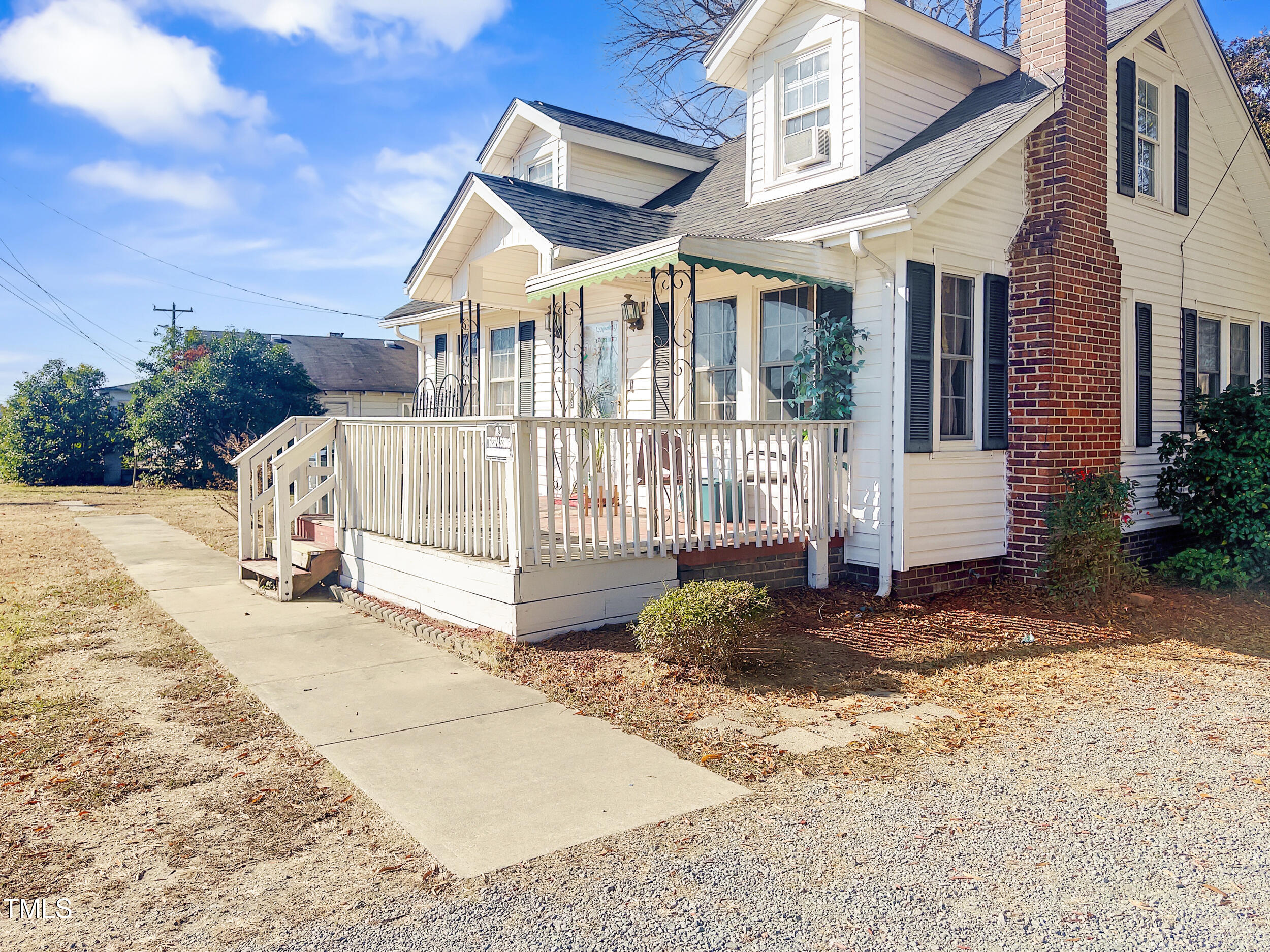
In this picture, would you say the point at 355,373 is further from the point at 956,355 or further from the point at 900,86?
the point at 956,355

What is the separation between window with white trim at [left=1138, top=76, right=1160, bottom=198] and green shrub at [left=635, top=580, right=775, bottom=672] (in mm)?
7812

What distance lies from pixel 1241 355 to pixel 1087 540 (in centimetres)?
596

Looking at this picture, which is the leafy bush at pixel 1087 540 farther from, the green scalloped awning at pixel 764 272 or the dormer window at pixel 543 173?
the dormer window at pixel 543 173

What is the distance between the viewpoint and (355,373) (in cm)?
3641

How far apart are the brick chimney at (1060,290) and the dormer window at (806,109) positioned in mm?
1982

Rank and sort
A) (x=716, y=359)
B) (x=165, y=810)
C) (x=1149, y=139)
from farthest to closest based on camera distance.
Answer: (x=1149, y=139)
(x=716, y=359)
(x=165, y=810)

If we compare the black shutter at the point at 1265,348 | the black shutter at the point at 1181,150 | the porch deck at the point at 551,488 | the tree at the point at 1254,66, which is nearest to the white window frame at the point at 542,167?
the porch deck at the point at 551,488

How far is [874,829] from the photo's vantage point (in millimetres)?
3455

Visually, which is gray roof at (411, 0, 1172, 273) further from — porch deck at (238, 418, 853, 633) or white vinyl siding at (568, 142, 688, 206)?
porch deck at (238, 418, 853, 633)

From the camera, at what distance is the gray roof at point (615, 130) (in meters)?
12.4

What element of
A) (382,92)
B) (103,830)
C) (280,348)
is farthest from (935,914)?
(280,348)

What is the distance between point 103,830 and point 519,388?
9585 mm

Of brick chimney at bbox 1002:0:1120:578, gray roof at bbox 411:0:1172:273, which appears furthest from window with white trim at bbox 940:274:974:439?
gray roof at bbox 411:0:1172:273

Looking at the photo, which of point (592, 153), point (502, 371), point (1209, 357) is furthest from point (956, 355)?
point (502, 371)
